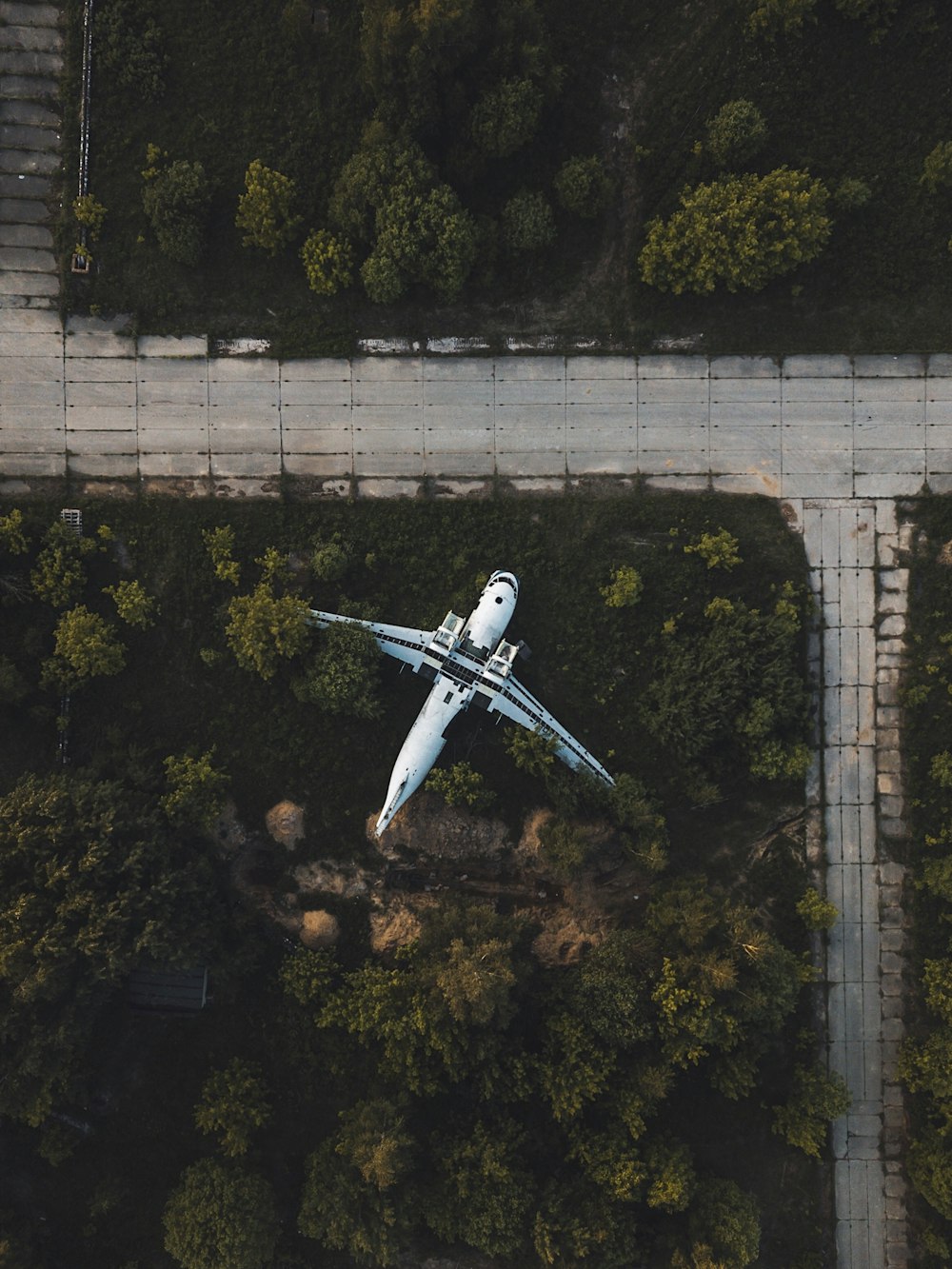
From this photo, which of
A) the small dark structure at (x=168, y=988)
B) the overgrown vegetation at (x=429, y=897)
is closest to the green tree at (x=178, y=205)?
the overgrown vegetation at (x=429, y=897)

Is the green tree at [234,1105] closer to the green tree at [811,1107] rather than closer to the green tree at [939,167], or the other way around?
the green tree at [811,1107]

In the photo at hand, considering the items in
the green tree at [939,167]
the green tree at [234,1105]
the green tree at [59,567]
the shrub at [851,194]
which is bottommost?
the green tree at [234,1105]

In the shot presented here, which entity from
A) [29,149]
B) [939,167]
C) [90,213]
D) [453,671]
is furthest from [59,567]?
[939,167]

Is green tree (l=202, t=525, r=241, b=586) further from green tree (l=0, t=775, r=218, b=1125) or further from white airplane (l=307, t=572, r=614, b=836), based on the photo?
green tree (l=0, t=775, r=218, b=1125)

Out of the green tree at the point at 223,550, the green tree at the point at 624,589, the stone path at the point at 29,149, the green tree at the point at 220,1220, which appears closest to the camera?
the green tree at the point at 220,1220

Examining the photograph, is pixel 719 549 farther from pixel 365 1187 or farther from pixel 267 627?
pixel 365 1187
